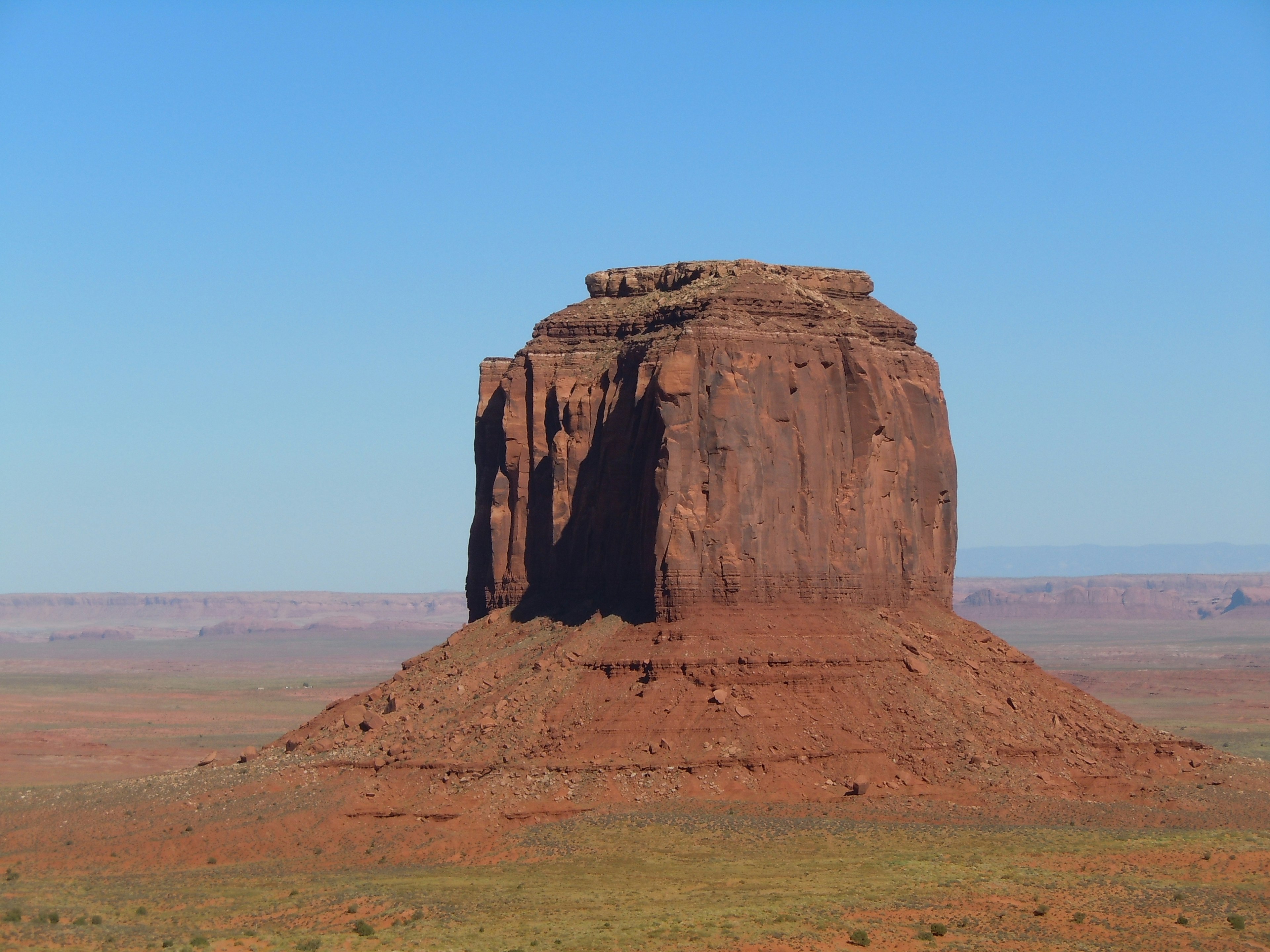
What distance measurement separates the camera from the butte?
59.3m

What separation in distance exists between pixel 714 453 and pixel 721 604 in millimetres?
4669

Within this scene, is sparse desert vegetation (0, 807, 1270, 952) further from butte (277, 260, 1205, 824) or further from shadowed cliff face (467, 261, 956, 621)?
shadowed cliff face (467, 261, 956, 621)

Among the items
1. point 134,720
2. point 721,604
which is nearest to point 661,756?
point 721,604

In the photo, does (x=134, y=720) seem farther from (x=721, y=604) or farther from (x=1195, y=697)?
(x=721, y=604)

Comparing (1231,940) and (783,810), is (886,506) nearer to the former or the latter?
(783,810)

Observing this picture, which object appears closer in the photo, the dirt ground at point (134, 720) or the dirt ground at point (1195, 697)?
the dirt ground at point (134, 720)

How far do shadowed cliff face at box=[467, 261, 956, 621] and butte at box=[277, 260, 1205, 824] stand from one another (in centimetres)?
9

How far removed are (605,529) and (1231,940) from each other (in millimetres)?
26530

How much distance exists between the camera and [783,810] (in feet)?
187

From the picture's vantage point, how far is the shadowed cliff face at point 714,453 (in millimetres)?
62906

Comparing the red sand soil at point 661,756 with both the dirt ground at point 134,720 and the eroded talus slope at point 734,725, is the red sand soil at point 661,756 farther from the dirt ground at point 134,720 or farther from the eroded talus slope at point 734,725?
the dirt ground at point 134,720

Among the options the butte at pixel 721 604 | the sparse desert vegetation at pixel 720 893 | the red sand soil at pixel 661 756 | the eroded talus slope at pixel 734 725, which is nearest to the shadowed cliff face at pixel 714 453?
the butte at pixel 721 604

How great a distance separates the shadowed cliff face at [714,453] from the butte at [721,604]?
9cm

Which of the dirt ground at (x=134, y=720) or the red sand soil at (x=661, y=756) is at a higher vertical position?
the red sand soil at (x=661, y=756)
